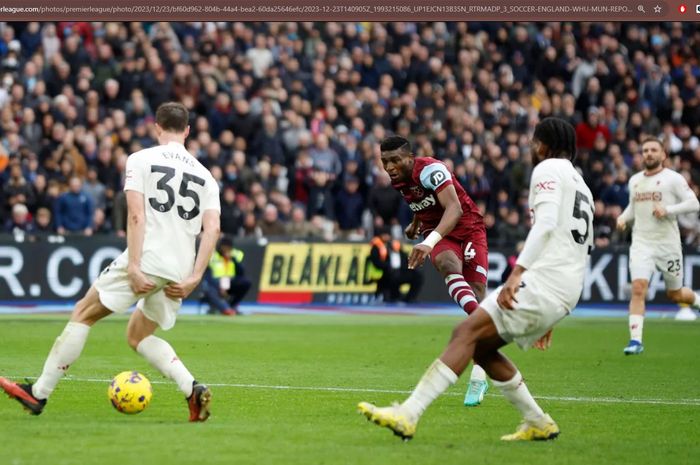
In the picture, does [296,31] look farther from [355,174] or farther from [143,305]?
[143,305]

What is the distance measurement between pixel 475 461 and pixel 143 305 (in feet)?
9.49

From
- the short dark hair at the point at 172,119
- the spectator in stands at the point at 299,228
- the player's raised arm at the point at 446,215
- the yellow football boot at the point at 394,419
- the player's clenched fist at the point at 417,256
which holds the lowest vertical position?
the spectator in stands at the point at 299,228

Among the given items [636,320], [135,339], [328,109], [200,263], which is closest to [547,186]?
[200,263]

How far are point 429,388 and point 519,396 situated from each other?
0.81 meters

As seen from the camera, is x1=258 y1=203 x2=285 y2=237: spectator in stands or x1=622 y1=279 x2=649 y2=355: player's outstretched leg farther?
x1=258 y1=203 x2=285 y2=237: spectator in stands

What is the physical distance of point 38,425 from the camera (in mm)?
9695

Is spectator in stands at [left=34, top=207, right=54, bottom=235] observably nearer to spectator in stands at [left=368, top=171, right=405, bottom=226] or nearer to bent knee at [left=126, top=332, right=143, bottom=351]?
spectator in stands at [left=368, top=171, right=405, bottom=226]

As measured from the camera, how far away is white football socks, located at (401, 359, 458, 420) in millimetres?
8906

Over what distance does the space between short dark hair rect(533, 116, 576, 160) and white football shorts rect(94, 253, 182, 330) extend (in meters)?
2.87

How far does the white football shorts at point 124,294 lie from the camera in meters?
9.82

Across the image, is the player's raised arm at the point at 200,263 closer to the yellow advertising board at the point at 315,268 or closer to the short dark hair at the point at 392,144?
the short dark hair at the point at 392,144

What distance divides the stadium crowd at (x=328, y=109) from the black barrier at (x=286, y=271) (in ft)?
1.43

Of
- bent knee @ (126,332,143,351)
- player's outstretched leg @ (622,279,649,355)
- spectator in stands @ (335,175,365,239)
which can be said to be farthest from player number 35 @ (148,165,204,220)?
spectator in stands @ (335,175,365,239)

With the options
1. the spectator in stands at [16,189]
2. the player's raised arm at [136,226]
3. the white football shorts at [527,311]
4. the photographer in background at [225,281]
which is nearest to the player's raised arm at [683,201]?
the white football shorts at [527,311]
